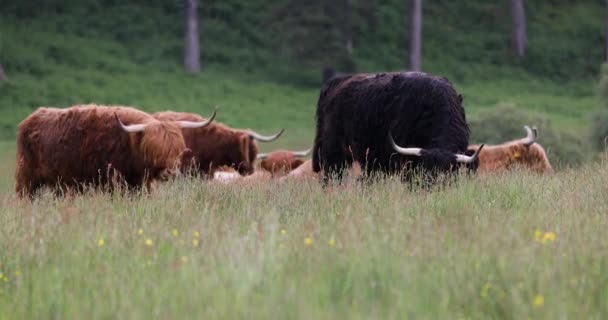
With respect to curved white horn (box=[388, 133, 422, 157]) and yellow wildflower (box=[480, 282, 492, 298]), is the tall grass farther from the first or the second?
curved white horn (box=[388, 133, 422, 157])

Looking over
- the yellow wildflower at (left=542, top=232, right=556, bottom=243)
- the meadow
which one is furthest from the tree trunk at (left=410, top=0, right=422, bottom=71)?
the yellow wildflower at (left=542, top=232, right=556, bottom=243)

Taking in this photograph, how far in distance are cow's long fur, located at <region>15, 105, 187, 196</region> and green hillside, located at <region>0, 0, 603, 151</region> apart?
1606 cm

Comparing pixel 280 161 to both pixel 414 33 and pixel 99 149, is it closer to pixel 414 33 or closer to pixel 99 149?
pixel 99 149

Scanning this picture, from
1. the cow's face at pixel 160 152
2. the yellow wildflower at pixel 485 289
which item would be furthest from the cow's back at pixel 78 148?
the yellow wildflower at pixel 485 289

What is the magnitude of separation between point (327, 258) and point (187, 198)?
2839 mm

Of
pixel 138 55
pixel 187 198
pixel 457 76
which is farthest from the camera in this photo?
pixel 457 76

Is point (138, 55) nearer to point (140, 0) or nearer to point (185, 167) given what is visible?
point (140, 0)

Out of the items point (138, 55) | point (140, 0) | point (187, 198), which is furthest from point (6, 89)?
point (187, 198)

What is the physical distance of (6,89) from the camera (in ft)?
104

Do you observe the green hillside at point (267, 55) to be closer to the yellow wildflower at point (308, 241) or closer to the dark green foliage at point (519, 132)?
the dark green foliage at point (519, 132)

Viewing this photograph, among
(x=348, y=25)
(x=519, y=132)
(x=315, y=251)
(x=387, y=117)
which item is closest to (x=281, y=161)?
(x=519, y=132)

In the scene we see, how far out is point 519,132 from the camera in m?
21.9

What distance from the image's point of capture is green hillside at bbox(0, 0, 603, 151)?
32.8m

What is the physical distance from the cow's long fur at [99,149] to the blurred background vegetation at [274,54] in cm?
1476
